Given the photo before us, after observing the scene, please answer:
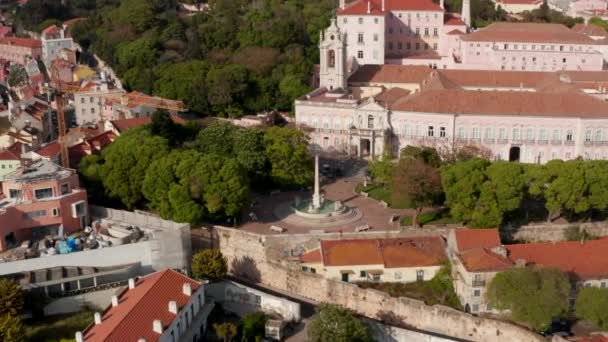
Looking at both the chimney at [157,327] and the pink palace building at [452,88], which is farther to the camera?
the pink palace building at [452,88]

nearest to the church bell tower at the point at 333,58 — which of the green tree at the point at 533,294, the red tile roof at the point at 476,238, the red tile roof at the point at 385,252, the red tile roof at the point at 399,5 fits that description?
the red tile roof at the point at 399,5

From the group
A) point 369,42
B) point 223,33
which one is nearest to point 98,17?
point 223,33

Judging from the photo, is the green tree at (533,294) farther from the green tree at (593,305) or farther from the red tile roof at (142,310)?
the red tile roof at (142,310)

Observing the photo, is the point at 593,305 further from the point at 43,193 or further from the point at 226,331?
the point at 43,193

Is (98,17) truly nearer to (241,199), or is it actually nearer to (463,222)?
(241,199)

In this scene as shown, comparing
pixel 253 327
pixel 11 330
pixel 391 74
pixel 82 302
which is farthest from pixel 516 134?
pixel 11 330
